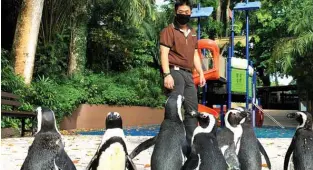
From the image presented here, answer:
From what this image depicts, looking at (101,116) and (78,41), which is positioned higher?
(78,41)

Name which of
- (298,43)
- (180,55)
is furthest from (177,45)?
(298,43)

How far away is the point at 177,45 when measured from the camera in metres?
4.39

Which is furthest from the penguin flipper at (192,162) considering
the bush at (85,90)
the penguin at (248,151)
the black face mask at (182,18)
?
the bush at (85,90)

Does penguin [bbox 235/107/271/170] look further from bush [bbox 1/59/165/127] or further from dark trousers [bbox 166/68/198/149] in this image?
bush [bbox 1/59/165/127]

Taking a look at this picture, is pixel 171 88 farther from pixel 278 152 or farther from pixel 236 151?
pixel 278 152

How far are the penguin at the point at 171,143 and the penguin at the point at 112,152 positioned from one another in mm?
215

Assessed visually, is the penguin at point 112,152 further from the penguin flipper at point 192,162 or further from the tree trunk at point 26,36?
the tree trunk at point 26,36

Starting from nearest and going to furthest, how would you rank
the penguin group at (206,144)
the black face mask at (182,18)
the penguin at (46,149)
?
the penguin at (46,149)
the penguin group at (206,144)
the black face mask at (182,18)

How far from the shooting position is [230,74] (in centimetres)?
1248

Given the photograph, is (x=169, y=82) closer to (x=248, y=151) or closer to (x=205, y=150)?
(x=248, y=151)

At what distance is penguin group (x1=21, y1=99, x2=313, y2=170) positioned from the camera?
2.93 m

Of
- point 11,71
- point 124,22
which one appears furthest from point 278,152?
point 124,22

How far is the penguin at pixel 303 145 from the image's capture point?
3.67m

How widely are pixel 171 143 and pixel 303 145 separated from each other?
116cm
